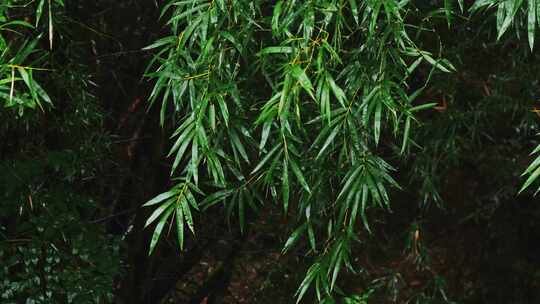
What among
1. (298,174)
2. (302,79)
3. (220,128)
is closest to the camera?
(302,79)

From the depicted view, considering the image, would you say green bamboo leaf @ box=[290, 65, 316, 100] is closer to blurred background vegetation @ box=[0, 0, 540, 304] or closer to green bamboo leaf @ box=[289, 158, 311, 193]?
blurred background vegetation @ box=[0, 0, 540, 304]

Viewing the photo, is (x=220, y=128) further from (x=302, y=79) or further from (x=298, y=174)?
(x=302, y=79)

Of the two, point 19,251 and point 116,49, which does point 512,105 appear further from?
point 19,251

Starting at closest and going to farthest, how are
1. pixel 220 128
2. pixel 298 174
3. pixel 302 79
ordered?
pixel 302 79
pixel 298 174
pixel 220 128

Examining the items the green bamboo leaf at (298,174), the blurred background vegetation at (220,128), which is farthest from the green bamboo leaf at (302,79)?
the green bamboo leaf at (298,174)

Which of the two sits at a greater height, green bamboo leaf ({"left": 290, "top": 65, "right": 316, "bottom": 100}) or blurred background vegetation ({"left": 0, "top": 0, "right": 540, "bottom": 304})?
green bamboo leaf ({"left": 290, "top": 65, "right": 316, "bottom": 100})

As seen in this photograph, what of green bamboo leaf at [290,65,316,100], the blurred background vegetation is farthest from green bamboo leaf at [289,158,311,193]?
green bamboo leaf at [290,65,316,100]

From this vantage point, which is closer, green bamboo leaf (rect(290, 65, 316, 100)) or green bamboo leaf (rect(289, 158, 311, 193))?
green bamboo leaf (rect(290, 65, 316, 100))

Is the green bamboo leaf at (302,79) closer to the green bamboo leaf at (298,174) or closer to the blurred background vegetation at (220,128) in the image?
the blurred background vegetation at (220,128)

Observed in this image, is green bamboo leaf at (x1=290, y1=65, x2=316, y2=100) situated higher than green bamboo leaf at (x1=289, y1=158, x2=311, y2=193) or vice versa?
green bamboo leaf at (x1=290, y1=65, x2=316, y2=100)

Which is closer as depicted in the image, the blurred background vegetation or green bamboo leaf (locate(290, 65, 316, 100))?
green bamboo leaf (locate(290, 65, 316, 100))

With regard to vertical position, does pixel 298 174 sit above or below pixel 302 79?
below

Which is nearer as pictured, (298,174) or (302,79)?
(302,79)

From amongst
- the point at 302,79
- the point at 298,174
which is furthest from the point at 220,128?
the point at 302,79
